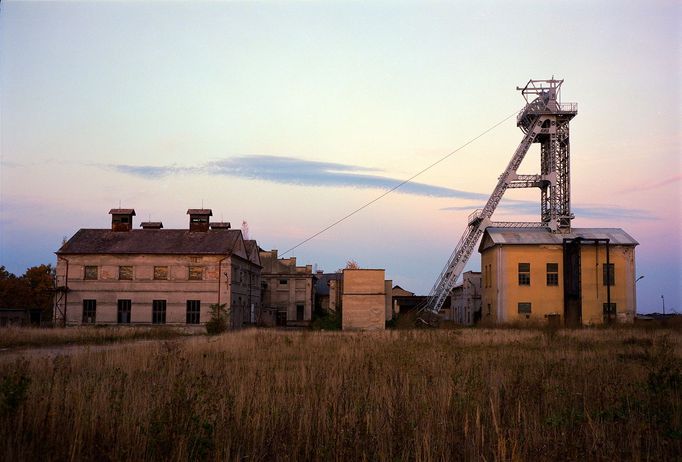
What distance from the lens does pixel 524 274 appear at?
4488 cm

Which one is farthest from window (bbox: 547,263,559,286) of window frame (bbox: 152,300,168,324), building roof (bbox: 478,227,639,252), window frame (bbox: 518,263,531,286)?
window frame (bbox: 152,300,168,324)

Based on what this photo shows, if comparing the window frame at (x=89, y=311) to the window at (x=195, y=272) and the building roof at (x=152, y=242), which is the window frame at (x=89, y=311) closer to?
the building roof at (x=152, y=242)

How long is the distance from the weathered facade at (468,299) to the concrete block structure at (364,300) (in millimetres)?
23278

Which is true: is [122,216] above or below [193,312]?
above

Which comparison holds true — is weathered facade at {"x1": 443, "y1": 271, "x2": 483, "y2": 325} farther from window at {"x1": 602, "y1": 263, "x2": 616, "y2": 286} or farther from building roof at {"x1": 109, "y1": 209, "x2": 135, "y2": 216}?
building roof at {"x1": 109, "y1": 209, "x2": 135, "y2": 216}

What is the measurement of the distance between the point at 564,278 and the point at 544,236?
339 centimetres

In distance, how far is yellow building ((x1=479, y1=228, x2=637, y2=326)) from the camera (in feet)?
144

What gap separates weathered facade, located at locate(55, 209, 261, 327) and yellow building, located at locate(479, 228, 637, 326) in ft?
67.8

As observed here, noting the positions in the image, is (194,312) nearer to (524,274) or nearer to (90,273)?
(90,273)

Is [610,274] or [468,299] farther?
[468,299]

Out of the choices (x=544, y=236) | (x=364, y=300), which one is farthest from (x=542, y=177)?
(x=364, y=300)

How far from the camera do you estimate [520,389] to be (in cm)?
959

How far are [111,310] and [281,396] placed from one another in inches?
1639

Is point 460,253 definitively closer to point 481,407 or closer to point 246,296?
point 246,296
